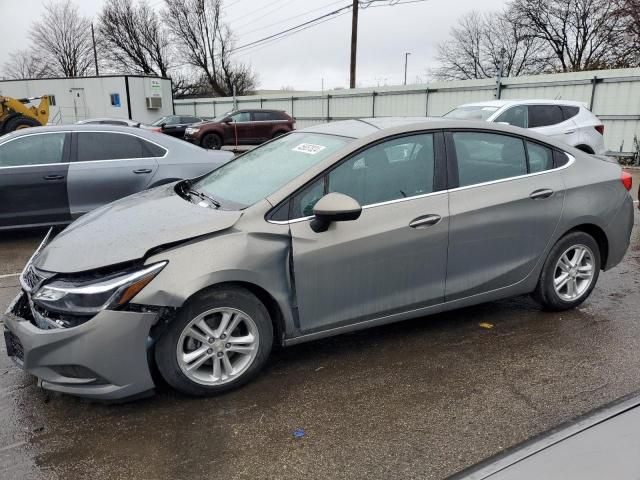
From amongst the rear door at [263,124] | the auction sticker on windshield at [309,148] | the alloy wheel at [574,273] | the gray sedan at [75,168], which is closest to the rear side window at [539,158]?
the alloy wheel at [574,273]

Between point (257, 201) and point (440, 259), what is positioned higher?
point (257, 201)

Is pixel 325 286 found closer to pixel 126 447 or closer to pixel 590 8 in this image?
pixel 126 447

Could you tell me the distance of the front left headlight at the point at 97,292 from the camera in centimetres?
271

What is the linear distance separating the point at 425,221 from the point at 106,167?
481 centimetres

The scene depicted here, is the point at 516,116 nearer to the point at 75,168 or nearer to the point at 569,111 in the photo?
the point at 569,111

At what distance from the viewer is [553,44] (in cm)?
3994

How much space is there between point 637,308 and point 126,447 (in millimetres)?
4029

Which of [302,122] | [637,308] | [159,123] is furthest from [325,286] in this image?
[302,122]

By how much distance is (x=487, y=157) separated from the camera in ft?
12.7

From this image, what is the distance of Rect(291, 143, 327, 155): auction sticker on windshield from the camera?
140 inches

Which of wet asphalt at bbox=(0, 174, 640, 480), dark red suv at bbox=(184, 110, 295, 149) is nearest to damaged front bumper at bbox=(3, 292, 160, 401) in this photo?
wet asphalt at bbox=(0, 174, 640, 480)

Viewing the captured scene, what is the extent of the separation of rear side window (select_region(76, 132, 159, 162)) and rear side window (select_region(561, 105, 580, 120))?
25.8ft

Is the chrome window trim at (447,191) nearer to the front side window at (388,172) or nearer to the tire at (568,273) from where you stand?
the front side window at (388,172)

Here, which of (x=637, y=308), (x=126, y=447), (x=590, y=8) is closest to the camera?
(x=126, y=447)
